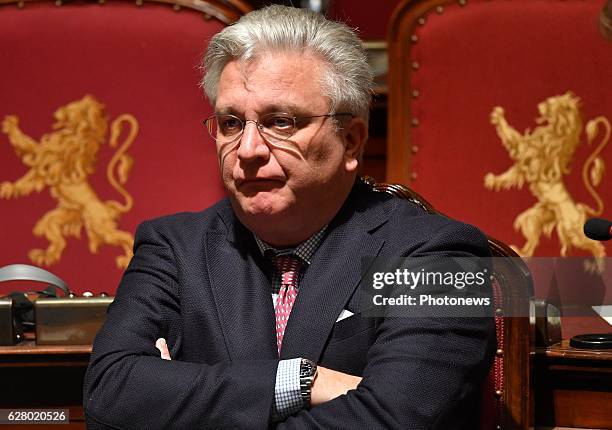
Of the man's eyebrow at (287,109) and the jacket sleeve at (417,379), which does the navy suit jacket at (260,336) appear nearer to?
the jacket sleeve at (417,379)

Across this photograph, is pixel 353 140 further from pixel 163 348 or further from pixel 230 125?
pixel 163 348

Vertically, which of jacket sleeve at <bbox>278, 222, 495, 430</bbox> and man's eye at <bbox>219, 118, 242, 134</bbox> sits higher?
man's eye at <bbox>219, 118, 242, 134</bbox>

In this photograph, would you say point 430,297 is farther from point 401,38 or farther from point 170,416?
point 401,38

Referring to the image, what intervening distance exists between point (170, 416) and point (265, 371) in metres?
0.13

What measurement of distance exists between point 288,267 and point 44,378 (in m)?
0.46

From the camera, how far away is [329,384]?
124 centimetres

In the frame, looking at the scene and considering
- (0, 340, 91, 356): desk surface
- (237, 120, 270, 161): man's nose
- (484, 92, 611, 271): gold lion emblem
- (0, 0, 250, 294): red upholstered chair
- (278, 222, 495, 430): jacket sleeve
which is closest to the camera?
(278, 222, 495, 430): jacket sleeve

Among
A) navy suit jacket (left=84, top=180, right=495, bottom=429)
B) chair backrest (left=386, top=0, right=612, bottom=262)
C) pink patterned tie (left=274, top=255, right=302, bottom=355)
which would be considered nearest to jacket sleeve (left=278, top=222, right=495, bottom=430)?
navy suit jacket (left=84, top=180, right=495, bottom=429)

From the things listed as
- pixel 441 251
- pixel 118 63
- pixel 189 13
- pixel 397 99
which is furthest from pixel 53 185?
pixel 441 251

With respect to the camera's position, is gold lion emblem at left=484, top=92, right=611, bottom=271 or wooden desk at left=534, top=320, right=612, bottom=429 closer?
wooden desk at left=534, top=320, right=612, bottom=429

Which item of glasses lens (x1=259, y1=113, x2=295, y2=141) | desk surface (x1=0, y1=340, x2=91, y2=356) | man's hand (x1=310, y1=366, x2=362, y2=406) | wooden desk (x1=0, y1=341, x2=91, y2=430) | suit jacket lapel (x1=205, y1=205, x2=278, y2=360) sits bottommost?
wooden desk (x1=0, y1=341, x2=91, y2=430)

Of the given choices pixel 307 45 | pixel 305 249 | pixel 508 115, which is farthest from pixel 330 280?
pixel 508 115

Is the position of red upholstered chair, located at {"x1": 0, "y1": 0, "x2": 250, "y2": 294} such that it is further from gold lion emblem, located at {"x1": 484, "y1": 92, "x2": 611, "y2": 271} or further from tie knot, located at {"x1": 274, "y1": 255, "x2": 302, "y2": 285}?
tie knot, located at {"x1": 274, "y1": 255, "x2": 302, "y2": 285}

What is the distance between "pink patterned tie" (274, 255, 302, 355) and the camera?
137 centimetres
